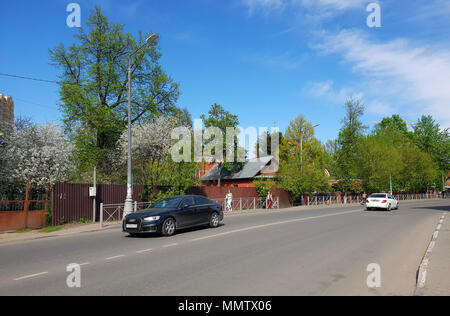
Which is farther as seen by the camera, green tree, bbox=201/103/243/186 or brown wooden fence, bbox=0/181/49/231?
green tree, bbox=201/103/243/186

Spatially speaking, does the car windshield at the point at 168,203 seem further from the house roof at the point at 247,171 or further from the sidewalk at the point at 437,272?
the house roof at the point at 247,171

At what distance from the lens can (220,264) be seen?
7414mm

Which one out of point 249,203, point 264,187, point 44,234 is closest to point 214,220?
point 44,234

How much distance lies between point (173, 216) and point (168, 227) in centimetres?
46

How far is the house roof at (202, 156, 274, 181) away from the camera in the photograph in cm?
4745

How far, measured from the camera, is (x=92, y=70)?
27953mm

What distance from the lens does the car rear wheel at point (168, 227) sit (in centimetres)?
1221

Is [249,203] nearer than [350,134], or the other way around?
[249,203]

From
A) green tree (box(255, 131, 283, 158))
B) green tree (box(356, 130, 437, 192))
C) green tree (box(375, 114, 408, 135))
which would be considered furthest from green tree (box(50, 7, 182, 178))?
green tree (box(375, 114, 408, 135))

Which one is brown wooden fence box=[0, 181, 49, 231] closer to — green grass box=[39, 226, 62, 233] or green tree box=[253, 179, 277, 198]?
green grass box=[39, 226, 62, 233]

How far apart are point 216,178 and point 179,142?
86.6ft

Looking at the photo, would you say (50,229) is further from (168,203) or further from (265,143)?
(265,143)

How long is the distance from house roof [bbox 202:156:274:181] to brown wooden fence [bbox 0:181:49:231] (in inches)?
1294
